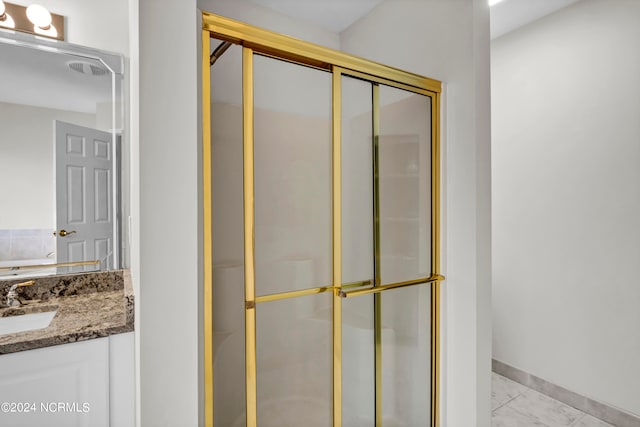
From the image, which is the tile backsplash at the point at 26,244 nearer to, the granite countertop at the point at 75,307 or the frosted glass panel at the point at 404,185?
the granite countertop at the point at 75,307

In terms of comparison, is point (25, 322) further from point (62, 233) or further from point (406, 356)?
point (406, 356)

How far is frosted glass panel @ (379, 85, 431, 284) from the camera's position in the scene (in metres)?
1.49

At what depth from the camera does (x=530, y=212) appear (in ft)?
7.55

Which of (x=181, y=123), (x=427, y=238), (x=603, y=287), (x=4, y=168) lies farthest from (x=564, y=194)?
(x=4, y=168)

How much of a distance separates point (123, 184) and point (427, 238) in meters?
1.57

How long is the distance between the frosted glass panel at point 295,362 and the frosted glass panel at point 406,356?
32 centimetres

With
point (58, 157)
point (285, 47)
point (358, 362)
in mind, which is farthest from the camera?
point (58, 157)

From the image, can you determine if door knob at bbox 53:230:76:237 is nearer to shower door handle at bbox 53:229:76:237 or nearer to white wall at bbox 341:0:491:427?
shower door handle at bbox 53:229:76:237

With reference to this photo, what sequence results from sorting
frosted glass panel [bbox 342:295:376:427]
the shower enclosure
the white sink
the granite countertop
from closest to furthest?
the granite countertop → the shower enclosure → the white sink → frosted glass panel [bbox 342:295:376:427]

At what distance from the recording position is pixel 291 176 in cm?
125

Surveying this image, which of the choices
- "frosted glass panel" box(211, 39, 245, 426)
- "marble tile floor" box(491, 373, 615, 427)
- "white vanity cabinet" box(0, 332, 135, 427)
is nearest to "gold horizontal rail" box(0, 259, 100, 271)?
"white vanity cabinet" box(0, 332, 135, 427)

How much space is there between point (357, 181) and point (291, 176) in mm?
312

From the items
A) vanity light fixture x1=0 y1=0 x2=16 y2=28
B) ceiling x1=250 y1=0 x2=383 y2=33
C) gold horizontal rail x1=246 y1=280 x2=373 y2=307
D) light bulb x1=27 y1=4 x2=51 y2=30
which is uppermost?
ceiling x1=250 y1=0 x2=383 y2=33

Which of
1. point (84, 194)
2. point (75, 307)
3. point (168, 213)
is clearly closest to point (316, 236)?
point (168, 213)
